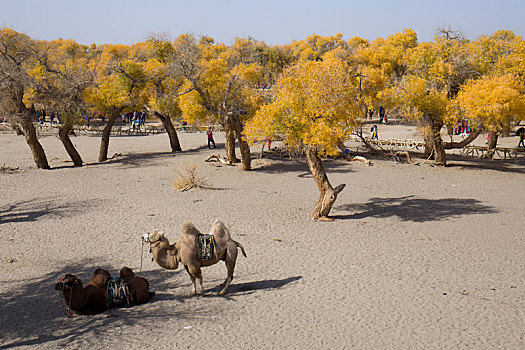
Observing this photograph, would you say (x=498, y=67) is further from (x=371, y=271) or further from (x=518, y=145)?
(x=371, y=271)

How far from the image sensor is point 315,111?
13977 millimetres

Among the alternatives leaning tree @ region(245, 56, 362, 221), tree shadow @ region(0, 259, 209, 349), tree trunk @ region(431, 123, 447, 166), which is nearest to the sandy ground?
tree shadow @ region(0, 259, 209, 349)

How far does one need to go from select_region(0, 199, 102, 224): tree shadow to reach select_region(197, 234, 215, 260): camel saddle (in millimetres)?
8180

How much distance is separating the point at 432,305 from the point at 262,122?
781 cm

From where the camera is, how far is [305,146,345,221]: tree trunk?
1477cm

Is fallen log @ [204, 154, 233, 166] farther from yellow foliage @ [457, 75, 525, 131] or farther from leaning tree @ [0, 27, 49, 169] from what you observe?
yellow foliage @ [457, 75, 525, 131]

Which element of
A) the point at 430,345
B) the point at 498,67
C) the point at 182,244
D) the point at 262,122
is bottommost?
the point at 430,345

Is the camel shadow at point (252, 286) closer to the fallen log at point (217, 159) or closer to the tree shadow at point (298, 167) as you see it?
the tree shadow at point (298, 167)

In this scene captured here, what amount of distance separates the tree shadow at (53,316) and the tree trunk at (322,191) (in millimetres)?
6236

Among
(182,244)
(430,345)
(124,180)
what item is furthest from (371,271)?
(124,180)

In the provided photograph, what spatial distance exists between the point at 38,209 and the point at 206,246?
9662 millimetres

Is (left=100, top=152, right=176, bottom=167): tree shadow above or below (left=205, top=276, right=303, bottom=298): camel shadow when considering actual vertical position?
above

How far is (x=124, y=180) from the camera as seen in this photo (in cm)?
2106

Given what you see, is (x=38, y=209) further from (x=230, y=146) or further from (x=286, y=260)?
(x=230, y=146)
